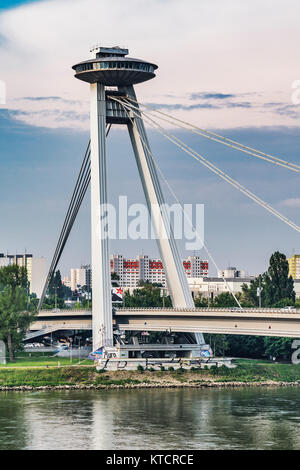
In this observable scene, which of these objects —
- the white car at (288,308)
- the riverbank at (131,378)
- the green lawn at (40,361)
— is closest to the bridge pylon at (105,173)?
the green lawn at (40,361)

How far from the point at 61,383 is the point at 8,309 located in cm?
1399

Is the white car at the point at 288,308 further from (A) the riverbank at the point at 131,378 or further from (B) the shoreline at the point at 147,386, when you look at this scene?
(B) the shoreline at the point at 147,386

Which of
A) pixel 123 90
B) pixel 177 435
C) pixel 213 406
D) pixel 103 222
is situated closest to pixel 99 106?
pixel 123 90

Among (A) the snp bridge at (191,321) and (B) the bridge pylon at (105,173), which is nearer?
(A) the snp bridge at (191,321)

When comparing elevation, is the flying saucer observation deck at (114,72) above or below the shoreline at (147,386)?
above

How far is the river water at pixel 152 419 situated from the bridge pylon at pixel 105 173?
39.7ft

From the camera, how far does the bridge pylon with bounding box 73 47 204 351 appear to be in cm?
9325

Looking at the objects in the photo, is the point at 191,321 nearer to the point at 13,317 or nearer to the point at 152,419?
the point at 13,317

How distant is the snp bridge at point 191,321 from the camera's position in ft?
263

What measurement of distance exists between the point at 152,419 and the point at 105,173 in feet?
107

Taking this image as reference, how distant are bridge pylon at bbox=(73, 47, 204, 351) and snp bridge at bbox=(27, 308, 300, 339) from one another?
3156 millimetres

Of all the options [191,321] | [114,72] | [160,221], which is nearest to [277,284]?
[160,221]

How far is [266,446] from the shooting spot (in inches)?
2299
